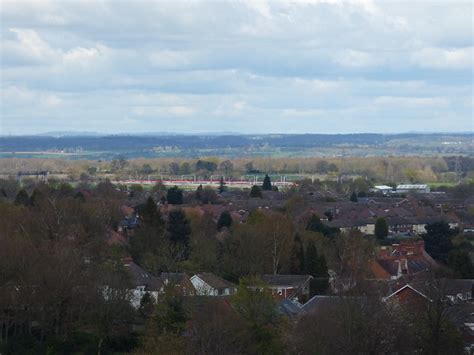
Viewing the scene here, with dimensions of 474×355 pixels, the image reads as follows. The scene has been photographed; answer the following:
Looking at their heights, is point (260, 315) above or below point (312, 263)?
above

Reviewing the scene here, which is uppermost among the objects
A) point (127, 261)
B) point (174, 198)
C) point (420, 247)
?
point (127, 261)

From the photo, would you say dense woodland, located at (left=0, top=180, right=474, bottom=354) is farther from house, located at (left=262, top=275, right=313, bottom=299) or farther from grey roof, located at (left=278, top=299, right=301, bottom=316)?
grey roof, located at (left=278, top=299, right=301, bottom=316)

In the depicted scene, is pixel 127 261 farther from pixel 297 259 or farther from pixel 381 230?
pixel 381 230

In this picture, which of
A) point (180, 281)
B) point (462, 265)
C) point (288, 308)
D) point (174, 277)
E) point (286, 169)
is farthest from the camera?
point (286, 169)

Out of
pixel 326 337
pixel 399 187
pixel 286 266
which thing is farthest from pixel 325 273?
pixel 399 187

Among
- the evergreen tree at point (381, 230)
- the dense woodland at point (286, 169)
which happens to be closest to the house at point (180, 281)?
the evergreen tree at point (381, 230)

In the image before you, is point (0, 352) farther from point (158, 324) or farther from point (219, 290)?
point (219, 290)

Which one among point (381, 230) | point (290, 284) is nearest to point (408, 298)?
point (290, 284)

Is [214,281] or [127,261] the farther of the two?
[127,261]
